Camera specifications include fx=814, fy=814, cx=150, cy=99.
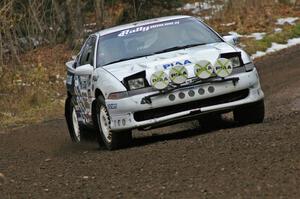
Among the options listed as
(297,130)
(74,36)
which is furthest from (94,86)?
(74,36)

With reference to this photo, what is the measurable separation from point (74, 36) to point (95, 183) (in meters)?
20.6

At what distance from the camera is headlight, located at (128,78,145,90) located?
30.7ft

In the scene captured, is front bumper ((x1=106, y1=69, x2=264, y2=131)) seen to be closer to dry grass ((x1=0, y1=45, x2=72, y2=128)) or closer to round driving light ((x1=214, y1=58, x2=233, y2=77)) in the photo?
round driving light ((x1=214, y1=58, x2=233, y2=77))

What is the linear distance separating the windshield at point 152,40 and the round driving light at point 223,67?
0.95 m

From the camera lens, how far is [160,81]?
30.4 feet

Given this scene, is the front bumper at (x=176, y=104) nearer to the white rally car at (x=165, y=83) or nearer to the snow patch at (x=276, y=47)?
→ the white rally car at (x=165, y=83)

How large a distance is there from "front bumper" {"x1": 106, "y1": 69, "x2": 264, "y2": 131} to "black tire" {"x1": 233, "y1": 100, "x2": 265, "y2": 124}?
403mm

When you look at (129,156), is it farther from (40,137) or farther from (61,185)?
(40,137)

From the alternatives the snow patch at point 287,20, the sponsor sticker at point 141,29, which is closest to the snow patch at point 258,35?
the snow patch at point 287,20

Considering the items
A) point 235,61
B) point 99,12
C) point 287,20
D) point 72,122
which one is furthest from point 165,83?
point 287,20

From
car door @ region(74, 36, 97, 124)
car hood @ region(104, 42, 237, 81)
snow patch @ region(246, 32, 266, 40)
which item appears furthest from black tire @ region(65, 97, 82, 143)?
snow patch @ region(246, 32, 266, 40)

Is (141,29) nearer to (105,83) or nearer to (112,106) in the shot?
(105,83)

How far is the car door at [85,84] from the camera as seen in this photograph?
10484 mm

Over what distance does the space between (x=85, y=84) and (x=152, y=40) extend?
3.44 ft
